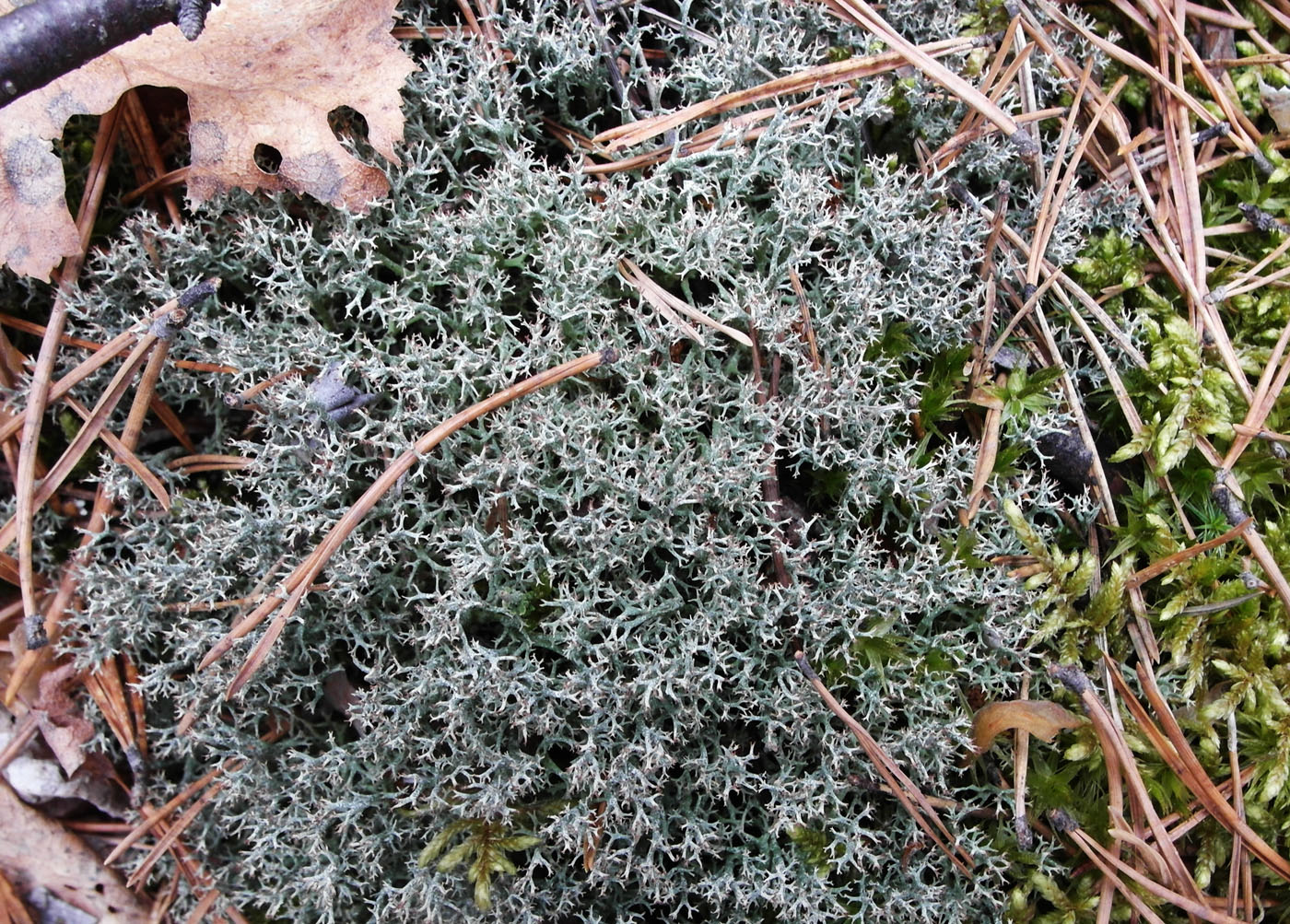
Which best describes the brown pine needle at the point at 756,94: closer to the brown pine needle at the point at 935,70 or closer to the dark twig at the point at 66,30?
the brown pine needle at the point at 935,70

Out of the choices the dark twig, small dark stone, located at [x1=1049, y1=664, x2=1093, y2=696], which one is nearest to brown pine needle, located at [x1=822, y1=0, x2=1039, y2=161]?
small dark stone, located at [x1=1049, y1=664, x2=1093, y2=696]

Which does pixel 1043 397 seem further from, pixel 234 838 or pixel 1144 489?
pixel 234 838

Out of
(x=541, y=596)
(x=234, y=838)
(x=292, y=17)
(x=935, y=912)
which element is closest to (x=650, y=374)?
(x=541, y=596)

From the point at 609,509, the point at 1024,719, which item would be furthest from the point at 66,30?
the point at 1024,719

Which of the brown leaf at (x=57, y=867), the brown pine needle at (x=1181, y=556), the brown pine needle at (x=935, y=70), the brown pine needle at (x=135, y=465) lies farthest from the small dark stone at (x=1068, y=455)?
the brown leaf at (x=57, y=867)

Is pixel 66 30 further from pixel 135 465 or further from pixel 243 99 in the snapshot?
pixel 135 465

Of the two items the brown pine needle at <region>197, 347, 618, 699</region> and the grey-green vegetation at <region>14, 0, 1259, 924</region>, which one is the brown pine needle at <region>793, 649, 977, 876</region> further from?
the brown pine needle at <region>197, 347, 618, 699</region>
